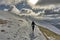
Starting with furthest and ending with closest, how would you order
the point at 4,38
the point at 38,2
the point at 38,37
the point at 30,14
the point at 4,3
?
the point at 4,3, the point at 30,14, the point at 38,2, the point at 38,37, the point at 4,38

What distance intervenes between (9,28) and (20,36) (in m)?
2.46

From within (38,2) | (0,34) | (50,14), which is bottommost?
(50,14)

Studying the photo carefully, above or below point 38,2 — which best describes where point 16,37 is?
below

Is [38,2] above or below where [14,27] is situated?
above

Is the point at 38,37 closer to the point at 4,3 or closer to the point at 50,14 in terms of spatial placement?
the point at 50,14

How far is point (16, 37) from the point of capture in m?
19.1

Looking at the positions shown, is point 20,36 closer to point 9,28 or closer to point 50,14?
point 9,28

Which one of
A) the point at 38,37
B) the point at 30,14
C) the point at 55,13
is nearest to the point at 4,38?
the point at 38,37

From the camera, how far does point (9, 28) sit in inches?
855

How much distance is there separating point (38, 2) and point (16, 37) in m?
5.49

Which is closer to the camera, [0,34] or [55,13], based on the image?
[0,34]

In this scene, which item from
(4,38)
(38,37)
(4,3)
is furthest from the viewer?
(4,3)

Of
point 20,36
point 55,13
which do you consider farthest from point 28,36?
point 55,13

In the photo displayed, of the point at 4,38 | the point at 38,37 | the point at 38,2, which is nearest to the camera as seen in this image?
the point at 4,38
